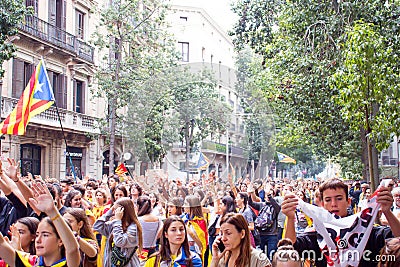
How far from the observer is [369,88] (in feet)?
24.6

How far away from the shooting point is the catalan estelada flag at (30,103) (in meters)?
11.8

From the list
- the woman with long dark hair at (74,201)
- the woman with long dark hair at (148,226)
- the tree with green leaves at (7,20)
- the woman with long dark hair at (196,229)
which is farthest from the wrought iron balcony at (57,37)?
the woman with long dark hair at (148,226)

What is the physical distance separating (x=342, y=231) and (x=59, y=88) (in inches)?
815

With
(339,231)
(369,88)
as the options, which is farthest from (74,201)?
(339,231)

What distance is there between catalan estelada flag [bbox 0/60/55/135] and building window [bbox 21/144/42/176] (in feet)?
26.9

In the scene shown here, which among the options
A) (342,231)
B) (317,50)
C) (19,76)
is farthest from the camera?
(19,76)

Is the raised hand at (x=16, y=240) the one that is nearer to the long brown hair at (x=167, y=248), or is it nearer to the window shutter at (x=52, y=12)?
the long brown hair at (x=167, y=248)

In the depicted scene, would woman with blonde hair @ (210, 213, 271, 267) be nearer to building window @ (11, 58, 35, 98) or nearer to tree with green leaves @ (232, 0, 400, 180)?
tree with green leaves @ (232, 0, 400, 180)

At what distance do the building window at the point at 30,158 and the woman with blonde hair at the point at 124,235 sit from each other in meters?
15.3

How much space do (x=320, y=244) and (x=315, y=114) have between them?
8.58 meters

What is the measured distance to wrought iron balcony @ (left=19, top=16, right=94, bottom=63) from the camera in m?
20.6

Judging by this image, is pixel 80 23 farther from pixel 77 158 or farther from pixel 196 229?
pixel 196 229

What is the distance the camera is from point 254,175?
14.6 feet

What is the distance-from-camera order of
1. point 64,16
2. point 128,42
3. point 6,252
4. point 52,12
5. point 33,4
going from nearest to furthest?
1. point 6,252
2. point 33,4
3. point 128,42
4. point 52,12
5. point 64,16
